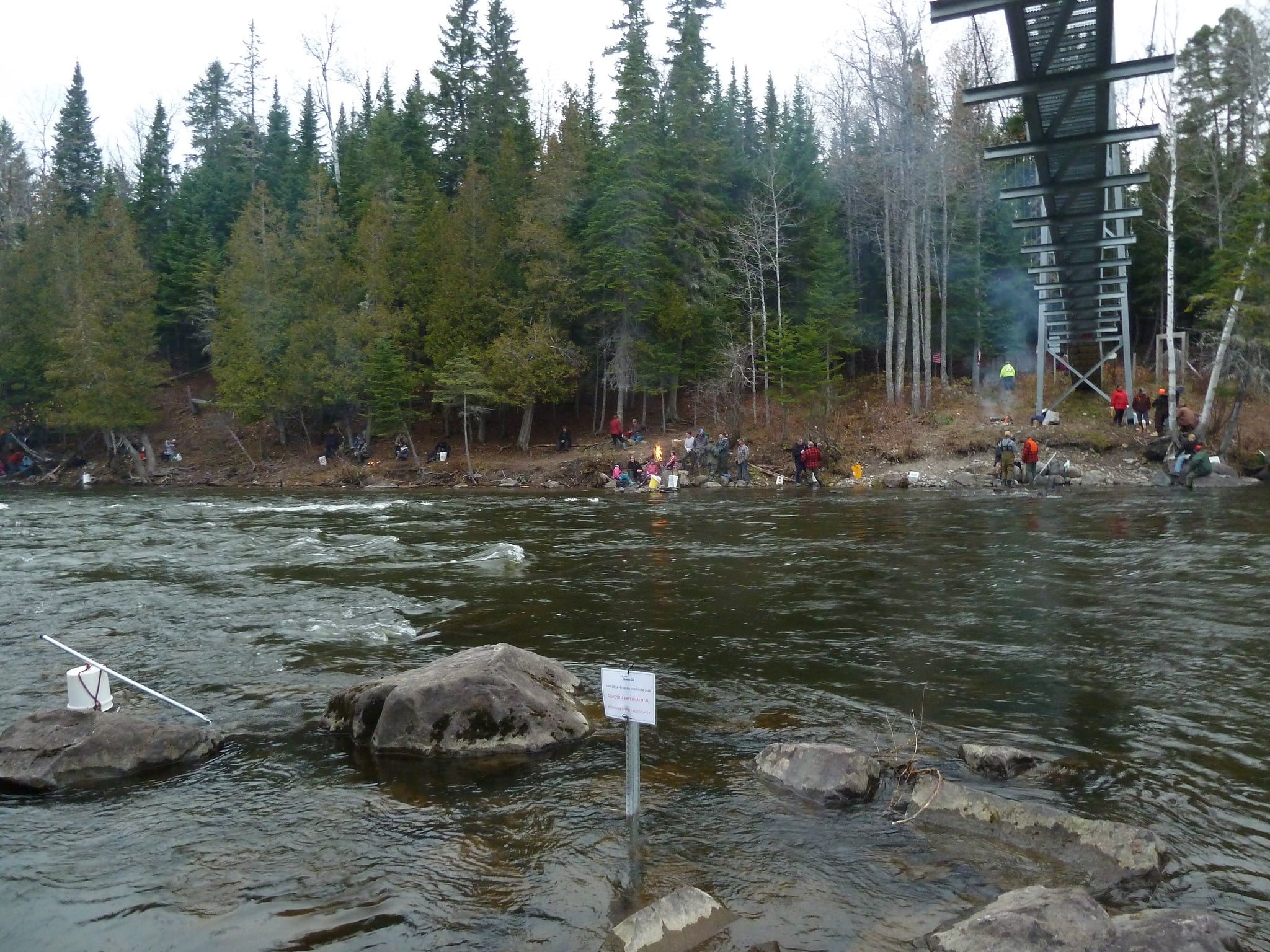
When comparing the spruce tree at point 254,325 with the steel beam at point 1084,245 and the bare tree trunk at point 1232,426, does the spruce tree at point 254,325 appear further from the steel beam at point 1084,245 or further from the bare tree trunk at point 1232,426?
the bare tree trunk at point 1232,426

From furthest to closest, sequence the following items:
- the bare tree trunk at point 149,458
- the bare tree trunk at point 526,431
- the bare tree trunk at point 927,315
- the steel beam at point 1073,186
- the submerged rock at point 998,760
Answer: the bare tree trunk at point 149,458, the bare tree trunk at point 526,431, the bare tree trunk at point 927,315, the steel beam at point 1073,186, the submerged rock at point 998,760

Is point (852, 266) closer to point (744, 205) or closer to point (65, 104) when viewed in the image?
point (744, 205)

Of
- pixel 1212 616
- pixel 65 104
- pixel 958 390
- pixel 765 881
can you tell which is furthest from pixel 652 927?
pixel 65 104

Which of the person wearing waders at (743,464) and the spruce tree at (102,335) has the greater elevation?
the spruce tree at (102,335)

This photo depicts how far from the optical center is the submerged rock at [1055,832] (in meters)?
5.12

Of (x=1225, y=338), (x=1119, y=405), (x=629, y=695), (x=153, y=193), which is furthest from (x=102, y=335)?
(x=629, y=695)

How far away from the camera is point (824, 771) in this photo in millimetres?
6402

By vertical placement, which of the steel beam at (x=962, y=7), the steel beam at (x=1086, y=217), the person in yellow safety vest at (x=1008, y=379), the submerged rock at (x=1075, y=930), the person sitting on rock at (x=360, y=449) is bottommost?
the submerged rock at (x=1075, y=930)

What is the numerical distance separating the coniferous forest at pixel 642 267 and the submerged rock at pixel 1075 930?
34.2m

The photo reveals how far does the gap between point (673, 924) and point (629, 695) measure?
1.32m

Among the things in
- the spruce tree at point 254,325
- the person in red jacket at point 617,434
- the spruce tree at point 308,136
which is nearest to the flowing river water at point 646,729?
the person in red jacket at point 617,434

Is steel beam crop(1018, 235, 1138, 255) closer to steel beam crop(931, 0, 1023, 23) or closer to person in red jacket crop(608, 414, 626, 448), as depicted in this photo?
steel beam crop(931, 0, 1023, 23)

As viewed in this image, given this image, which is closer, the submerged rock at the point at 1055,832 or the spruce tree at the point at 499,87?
the submerged rock at the point at 1055,832

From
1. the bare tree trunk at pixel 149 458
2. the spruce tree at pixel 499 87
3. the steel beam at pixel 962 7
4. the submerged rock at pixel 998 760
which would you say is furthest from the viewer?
the spruce tree at pixel 499 87
